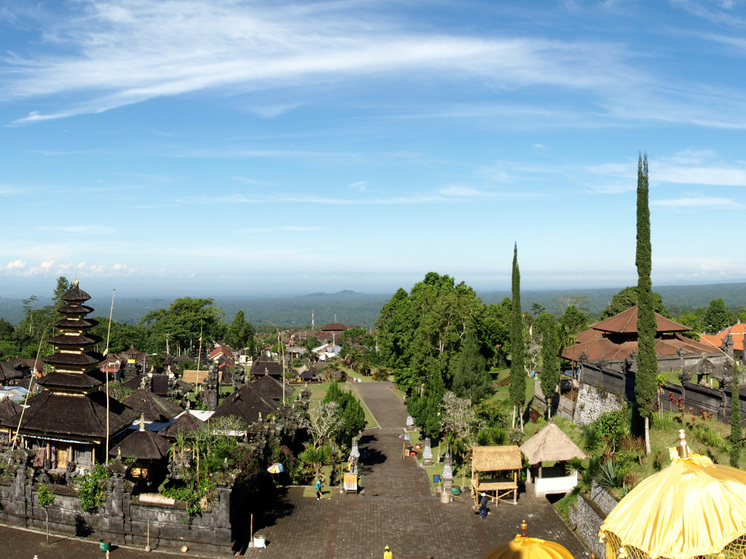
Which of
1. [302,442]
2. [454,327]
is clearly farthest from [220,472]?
[454,327]

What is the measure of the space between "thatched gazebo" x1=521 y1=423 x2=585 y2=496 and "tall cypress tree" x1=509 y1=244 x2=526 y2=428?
224 inches

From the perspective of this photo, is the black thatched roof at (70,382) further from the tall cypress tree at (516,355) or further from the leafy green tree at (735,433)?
the leafy green tree at (735,433)

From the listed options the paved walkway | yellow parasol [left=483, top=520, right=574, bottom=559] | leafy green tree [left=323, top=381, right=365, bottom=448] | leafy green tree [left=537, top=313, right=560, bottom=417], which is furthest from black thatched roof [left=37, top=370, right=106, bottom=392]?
yellow parasol [left=483, top=520, right=574, bottom=559]

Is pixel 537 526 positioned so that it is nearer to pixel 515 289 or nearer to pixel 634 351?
pixel 634 351

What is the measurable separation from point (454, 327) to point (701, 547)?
3452cm

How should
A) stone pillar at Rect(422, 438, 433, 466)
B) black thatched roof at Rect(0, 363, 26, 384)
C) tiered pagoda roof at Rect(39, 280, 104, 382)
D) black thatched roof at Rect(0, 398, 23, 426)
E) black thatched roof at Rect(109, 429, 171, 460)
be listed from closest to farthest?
black thatched roof at Rect(109, 429, 171, 460), tiered pagoda roof at Rect(39, 280, 104, 382), black thatched roof at Rect(0, 398, 23, 426), stone pillar at Rect(422, 438, 433, 466), black thatched roof at Rect(0, 363, 26, 384)

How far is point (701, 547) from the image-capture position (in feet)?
→ 12.0

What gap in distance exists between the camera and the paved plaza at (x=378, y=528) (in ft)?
58.4

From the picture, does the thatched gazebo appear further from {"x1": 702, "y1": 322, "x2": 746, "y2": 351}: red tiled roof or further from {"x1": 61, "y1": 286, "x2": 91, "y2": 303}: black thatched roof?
{"x1": 702, "y1": 322, "x2": 746, "y2": 351}: red tiled roof

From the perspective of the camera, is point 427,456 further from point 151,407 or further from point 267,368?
point 267,368

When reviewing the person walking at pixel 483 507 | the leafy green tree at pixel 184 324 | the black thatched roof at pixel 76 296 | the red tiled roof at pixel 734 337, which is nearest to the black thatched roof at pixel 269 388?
the black thatched roof at pixel 76 296

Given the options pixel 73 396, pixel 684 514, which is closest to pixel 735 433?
pixel 684 514

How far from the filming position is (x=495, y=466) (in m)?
21.6

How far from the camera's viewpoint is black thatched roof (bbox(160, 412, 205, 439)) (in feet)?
80.5
